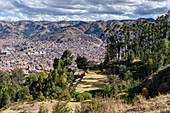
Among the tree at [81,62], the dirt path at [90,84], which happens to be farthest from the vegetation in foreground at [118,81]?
the dirt path at [90,84]

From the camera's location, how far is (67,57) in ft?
98.0

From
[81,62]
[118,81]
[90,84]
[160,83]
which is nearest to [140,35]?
[81,62]

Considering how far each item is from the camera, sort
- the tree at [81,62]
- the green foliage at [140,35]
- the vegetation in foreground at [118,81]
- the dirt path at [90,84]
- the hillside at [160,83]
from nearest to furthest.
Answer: the vegetation in foreground at [118,81], the hillside at [160,83], the dirt path at [90,84], the green foliage at [140,35], the tree at [81,62]

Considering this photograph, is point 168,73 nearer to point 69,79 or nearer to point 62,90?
point 62,90

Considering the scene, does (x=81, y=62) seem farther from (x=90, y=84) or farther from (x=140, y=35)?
(x=140, y=35)

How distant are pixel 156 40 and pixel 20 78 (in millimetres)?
31730

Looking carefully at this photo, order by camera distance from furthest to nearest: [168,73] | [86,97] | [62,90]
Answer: [62,90]
[86,97]
[168,73]

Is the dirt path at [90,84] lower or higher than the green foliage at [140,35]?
lower

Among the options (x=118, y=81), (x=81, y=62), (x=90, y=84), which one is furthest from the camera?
(x=81, y=62)

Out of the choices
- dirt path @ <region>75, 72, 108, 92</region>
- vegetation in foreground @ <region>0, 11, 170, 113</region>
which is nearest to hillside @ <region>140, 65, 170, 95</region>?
vegetation in foreground @ <region>0, 11, 170, 113</region>

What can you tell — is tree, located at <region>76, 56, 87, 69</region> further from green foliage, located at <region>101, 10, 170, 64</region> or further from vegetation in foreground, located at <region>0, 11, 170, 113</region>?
green foliage, located at <region>101, 10, 170, 64</region>

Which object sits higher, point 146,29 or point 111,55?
point 146,29

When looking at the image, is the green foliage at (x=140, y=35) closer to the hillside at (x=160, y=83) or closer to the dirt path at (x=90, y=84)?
the dirt path at (x=90, y=84)

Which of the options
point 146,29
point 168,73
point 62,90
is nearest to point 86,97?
point 62,90
